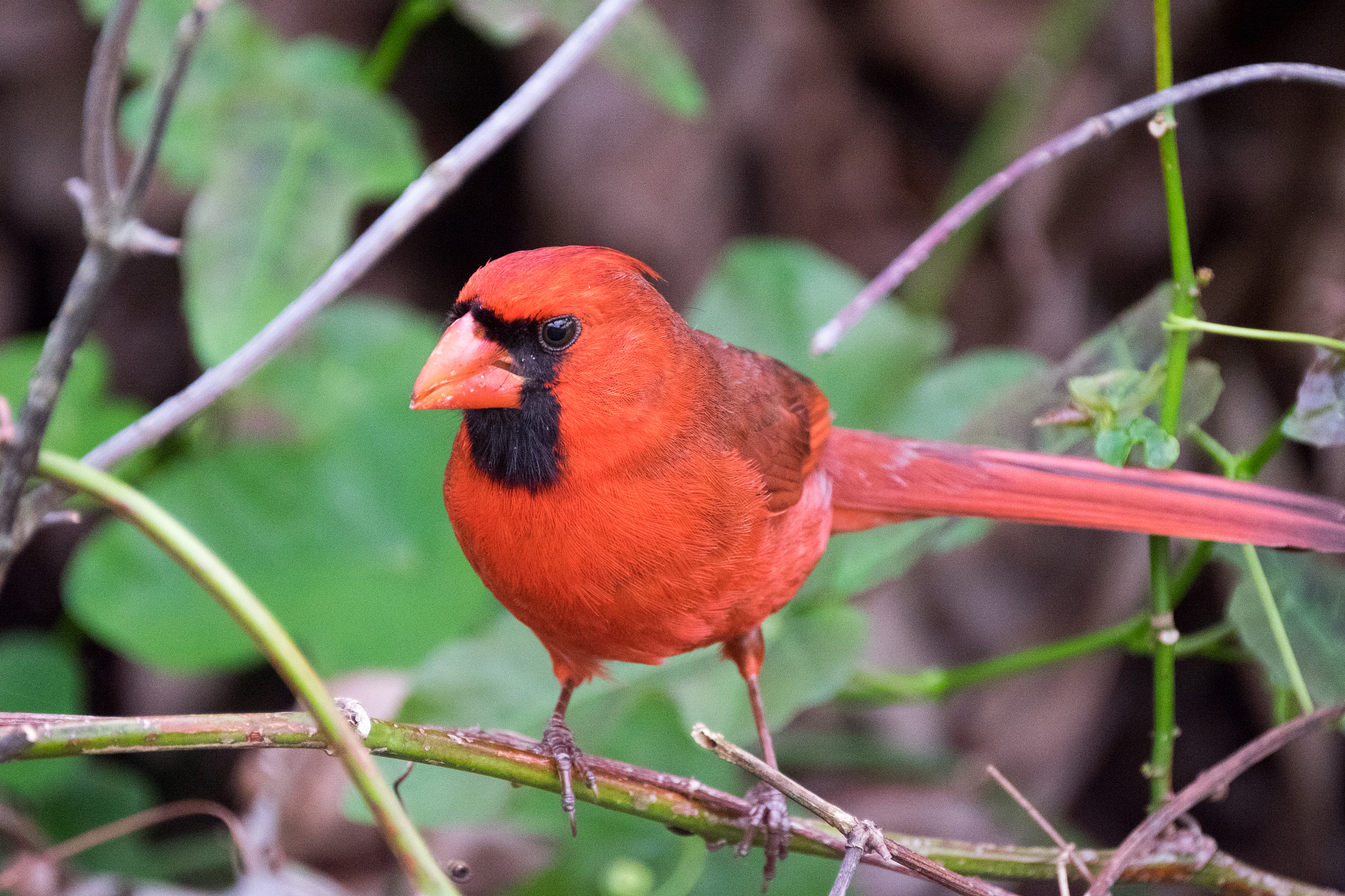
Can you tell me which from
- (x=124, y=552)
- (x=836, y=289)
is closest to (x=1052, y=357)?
(x=836, y=289)

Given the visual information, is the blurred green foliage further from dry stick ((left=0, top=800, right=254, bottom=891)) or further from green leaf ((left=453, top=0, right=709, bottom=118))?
green leaf ((left=453, top=0, right=709, bottom=118))

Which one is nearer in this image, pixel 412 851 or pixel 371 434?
pixel 412 851

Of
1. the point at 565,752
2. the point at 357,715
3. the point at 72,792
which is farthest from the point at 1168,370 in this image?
the point at 72,792

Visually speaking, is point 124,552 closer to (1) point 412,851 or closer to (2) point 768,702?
(2) point 768,702

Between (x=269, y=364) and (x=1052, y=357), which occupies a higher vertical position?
(x=1052, y=357)

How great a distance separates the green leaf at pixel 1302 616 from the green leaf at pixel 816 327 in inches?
38.5

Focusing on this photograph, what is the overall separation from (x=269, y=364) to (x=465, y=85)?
135cm

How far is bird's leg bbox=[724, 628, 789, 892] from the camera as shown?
1.75m

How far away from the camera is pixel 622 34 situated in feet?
8.02

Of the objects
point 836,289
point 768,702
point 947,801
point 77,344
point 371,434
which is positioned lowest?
point 77,344

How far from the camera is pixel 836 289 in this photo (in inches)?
112

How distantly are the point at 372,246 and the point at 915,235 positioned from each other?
2.53 meters

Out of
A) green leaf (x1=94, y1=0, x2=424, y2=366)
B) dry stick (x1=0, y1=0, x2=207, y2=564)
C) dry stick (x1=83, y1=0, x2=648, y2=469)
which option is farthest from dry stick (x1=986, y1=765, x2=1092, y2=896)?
green leaf (x1=94, y1=0, x2=424, y2=366)

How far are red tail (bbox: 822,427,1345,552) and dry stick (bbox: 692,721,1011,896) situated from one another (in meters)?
0.60
